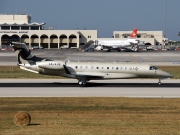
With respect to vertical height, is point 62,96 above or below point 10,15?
below

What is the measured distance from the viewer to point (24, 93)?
3453 cm

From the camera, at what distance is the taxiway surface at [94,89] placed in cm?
3397

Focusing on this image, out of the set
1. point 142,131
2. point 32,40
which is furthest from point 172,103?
point 32,40

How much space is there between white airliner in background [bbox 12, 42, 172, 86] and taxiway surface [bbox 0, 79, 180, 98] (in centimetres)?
99

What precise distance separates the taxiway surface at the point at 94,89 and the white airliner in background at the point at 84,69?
99 centimetres

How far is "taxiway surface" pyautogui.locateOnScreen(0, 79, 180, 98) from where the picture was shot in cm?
3397

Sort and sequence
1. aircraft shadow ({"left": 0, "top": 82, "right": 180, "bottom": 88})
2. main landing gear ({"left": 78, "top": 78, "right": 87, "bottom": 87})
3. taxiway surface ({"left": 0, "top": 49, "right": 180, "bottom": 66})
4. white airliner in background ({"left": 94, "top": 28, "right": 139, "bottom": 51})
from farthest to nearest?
white airliner in background ({"left": 94, "top": 28, "right": 139, "bottom": 51}) → taxiway surface ({"left": 0, "top": 49, "right": 180, "bottom": 66}) → aircraft shadow ({"left": 0, "top": 82, "right": 180, "bottom": 88}) → main landing gear ({"left": 78, "top": 78, "right": 87, "bottom": 87})

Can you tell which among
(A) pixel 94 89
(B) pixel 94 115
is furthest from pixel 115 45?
(B) pixel 94 115

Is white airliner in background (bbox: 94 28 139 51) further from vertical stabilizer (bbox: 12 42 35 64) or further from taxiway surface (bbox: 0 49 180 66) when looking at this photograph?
vertical stabilizer (bbox: 12 42 35 64)

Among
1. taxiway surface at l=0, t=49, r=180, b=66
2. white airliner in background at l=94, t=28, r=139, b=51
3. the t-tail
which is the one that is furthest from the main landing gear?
white airliner in background at l=94, t=28, r=139, b=51

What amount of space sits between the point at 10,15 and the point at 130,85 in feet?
470

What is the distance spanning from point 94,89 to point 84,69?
9.84ft

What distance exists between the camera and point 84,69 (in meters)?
39.9

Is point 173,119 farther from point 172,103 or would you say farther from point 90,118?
point 172,103
